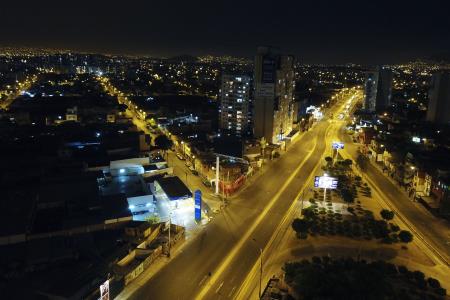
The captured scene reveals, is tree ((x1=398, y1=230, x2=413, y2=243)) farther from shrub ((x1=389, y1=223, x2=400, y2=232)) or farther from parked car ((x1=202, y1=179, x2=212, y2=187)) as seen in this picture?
parked car ((x1=202, y1=179, x2=212, y2=187))

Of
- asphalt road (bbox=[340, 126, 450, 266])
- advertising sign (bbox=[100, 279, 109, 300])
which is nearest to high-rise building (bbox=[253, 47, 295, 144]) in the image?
asphalt road (bbox=[340, 126, 450, 266])

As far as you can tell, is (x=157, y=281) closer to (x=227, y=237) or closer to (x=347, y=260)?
(x=227, y=237)

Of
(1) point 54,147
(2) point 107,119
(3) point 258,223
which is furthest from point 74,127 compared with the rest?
(3) point 258,223

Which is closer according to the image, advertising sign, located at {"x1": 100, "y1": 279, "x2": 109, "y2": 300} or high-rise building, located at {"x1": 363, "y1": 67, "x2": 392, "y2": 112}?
advertising sign, located at {"x1": 100, "y1": 279, "x2": 109, "y2": 300}

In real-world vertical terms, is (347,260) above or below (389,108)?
below

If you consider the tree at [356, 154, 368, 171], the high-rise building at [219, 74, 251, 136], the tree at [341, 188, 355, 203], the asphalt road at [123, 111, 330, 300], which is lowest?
the asphalt road at [123, 111, 330, 300]

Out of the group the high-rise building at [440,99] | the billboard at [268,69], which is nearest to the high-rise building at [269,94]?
the billboard at [268,69]

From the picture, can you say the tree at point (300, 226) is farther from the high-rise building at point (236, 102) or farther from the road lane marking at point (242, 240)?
the high-rise building at point (236, 102)
